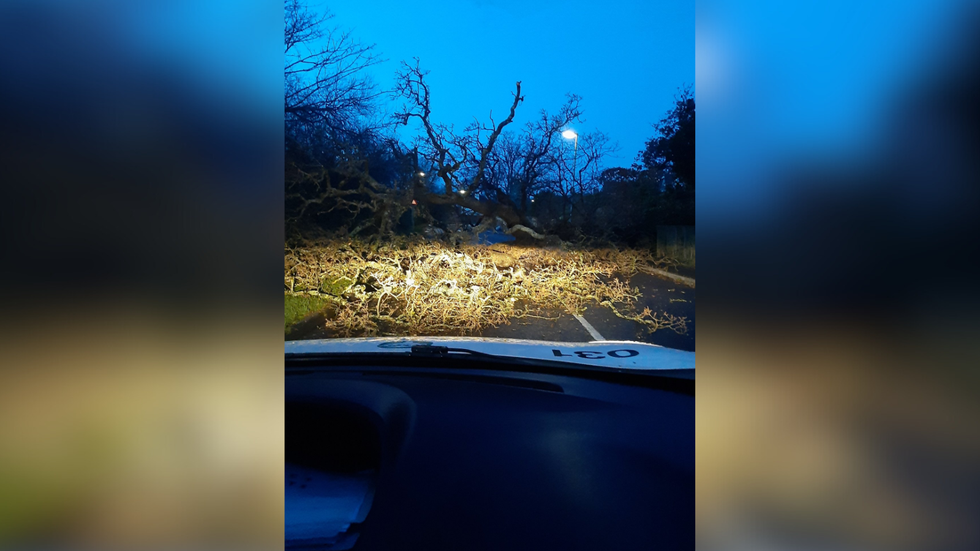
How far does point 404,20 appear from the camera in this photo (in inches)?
95.2

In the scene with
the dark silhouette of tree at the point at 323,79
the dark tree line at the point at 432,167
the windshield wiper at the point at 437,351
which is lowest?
the windshield wiper at the point at 437,351

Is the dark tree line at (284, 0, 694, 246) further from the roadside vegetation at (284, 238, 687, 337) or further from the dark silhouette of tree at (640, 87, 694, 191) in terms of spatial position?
the roadside vegetation at (284, 238, 687, 337)

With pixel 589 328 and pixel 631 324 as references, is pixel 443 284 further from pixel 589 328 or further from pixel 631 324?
pixel 631 324

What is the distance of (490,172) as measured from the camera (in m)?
2.54

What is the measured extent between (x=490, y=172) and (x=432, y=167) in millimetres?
316

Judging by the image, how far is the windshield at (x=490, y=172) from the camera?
2.36 m

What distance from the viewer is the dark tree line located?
7.88 feet
